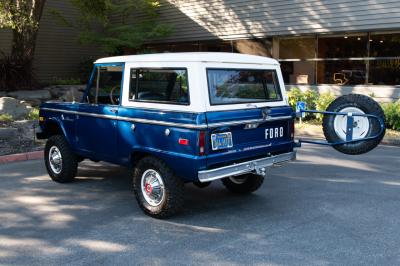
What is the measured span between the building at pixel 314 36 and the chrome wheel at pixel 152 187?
10.8m

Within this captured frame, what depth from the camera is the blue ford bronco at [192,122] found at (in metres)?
5.30

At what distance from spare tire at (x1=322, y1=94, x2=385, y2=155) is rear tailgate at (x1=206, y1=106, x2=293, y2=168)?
0.58 m

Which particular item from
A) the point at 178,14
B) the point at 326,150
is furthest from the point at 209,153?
the point at 178,14

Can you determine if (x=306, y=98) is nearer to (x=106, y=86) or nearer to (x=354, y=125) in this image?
(x=354, y=125)

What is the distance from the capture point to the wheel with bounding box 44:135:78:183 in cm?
718

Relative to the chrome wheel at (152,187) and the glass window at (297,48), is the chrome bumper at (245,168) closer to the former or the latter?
the chrome wheel at (152,187)

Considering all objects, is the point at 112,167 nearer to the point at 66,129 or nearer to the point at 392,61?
the point at 66,129

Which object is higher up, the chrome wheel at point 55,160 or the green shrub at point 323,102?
the green shrub at point 323,102

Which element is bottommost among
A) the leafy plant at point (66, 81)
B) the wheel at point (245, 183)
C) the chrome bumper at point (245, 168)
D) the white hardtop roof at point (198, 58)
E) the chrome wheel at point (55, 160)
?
the wheel at point (245, 183)

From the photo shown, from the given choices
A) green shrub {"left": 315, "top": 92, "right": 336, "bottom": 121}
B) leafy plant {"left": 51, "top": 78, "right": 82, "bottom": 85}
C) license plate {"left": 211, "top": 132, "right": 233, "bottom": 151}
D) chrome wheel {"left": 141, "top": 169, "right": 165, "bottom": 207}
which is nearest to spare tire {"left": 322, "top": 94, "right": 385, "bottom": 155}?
license plate {"left": 211, "top": 132, "right": 233, "bottom": 151}

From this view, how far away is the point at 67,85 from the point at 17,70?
2.91 meters

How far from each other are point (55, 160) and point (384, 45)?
36.3ft

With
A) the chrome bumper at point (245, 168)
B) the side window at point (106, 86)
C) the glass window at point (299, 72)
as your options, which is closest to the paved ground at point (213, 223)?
the chrome bumper at point (245, 168)

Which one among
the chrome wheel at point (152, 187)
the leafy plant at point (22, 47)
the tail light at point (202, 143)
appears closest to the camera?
the tail light at point (202, 143)
